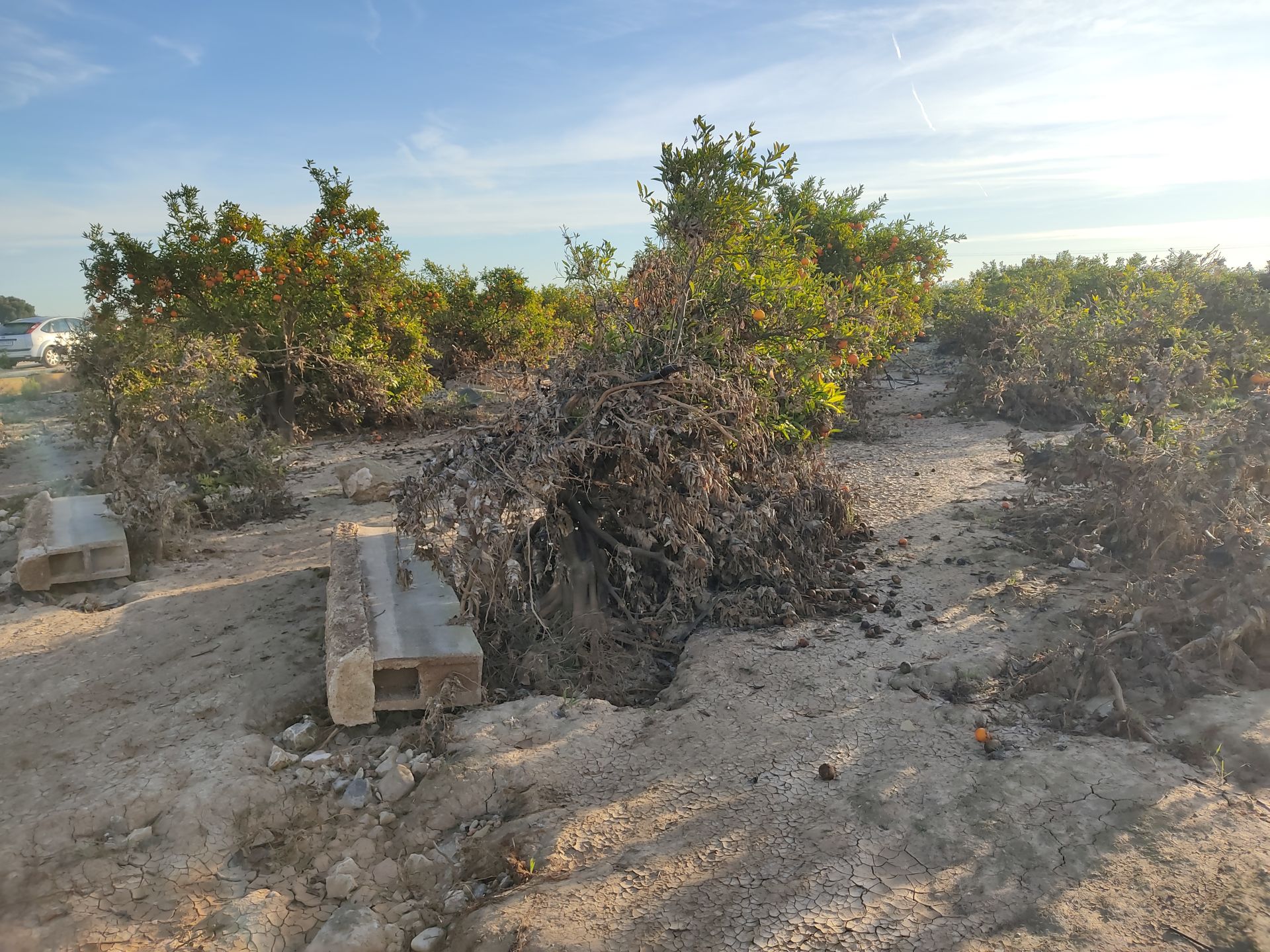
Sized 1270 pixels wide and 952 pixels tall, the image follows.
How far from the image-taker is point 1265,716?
125 inches

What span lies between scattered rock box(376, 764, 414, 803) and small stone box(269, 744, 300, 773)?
0.48m

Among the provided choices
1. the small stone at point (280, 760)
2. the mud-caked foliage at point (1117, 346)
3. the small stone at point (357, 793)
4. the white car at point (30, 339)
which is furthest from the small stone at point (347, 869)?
the white car at point (30, 339)

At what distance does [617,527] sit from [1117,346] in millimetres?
6752

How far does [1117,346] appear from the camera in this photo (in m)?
8.56

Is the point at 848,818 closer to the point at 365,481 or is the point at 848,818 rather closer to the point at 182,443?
the point at 365,481

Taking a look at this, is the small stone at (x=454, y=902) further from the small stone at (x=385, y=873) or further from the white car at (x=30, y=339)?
the white car at (x=30, y=339)

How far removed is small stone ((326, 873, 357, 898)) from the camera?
291 cm

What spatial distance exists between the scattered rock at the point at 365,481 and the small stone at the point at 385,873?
15.7 feet

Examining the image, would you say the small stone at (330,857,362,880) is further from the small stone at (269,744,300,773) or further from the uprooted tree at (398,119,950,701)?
the uprooted tree at (398,119,950,701)

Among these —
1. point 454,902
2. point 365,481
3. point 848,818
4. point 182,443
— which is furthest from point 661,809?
point 182,443

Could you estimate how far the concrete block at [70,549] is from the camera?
17.5 ft

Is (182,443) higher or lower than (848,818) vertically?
higher

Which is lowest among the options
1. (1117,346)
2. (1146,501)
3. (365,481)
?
(1146,501)

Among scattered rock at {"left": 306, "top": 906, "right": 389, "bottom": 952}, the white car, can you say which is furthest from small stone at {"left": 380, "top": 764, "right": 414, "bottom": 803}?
the white car
